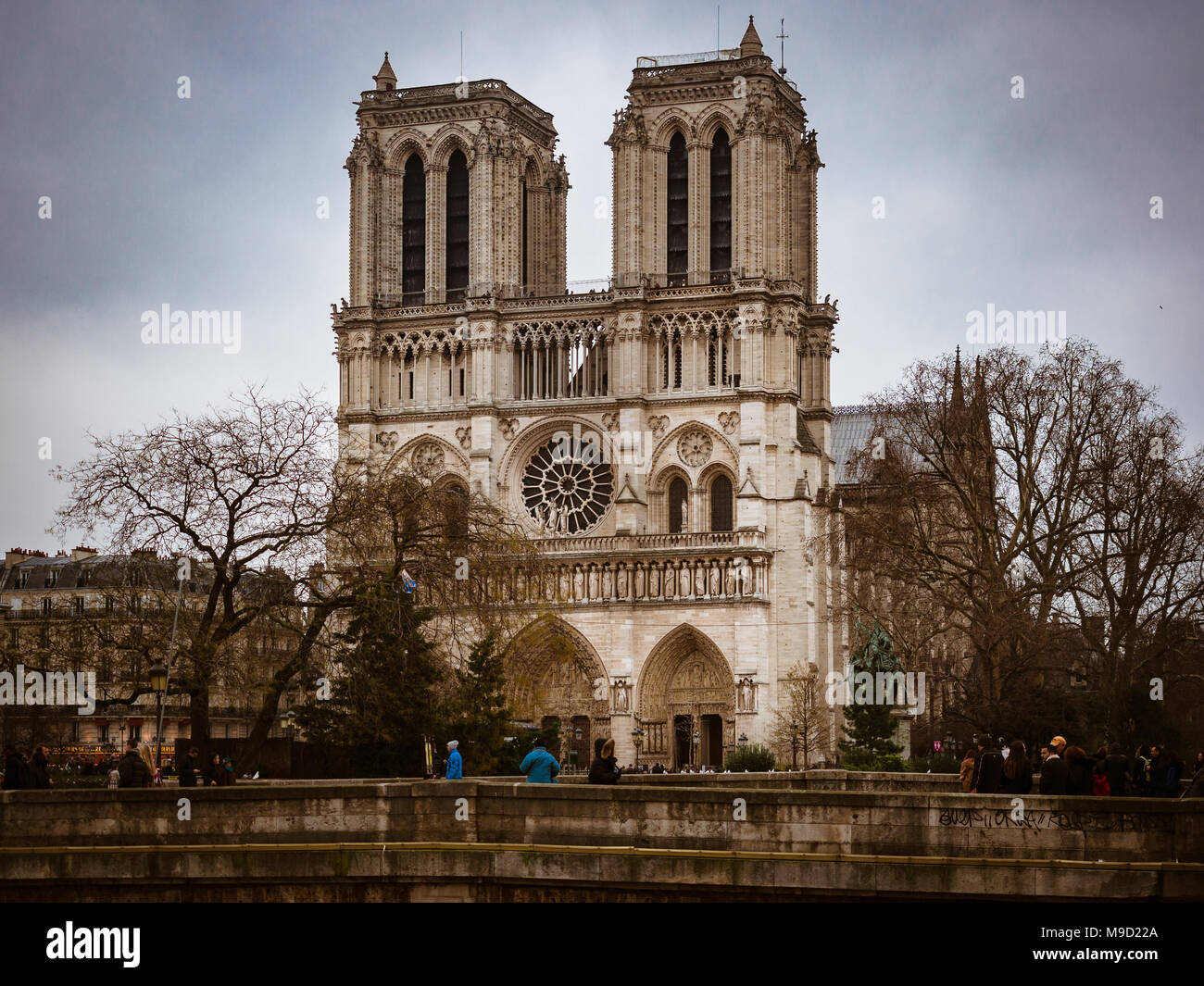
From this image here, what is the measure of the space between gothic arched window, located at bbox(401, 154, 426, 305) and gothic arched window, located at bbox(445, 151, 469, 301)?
976mm

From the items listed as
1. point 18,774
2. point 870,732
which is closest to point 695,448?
point 870,732

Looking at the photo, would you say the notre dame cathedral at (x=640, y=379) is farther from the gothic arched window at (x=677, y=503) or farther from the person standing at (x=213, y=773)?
the person standing at (x=213, y=773)

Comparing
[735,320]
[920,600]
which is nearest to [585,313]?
[735,320]

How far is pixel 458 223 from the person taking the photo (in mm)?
77250

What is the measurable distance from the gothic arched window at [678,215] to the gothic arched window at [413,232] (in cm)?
980

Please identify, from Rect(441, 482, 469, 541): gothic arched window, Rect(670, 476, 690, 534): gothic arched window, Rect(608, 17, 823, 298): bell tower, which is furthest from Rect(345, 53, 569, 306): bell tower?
Rect(441, 482, 469, 541): gothic arched window

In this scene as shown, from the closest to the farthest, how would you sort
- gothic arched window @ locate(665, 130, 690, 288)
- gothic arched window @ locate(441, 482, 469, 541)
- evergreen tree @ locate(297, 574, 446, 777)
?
evergreen tree @ locate(297, 574, 446, 777)
gothic arched window @ locate(441, 482, 469, 541)
gothic arched window @ locate(665, 130, 690, 288)

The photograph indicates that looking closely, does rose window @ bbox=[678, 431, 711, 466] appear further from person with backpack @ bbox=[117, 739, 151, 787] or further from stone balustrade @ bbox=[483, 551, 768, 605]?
person with backpack @ bbox=[117, 739, 151, 787]

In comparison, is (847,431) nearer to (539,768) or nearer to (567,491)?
(567,491)

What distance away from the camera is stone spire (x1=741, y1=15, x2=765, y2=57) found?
73.8 meters

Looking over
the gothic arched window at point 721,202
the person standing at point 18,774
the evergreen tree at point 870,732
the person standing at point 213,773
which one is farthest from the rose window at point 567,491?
the person standing at point 18,774
